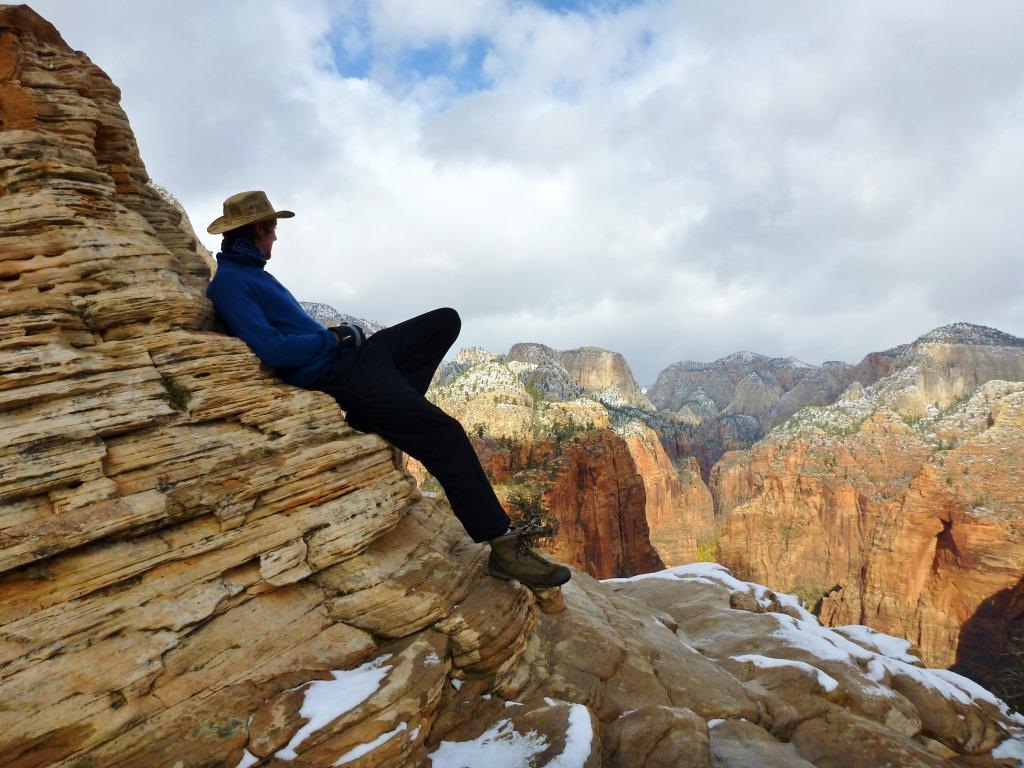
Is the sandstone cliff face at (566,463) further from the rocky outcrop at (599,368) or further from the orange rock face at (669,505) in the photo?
the rocky outcrop at (599,368)

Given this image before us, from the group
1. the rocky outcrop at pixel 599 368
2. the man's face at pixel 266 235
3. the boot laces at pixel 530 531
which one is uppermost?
the rocky outcrop at pixel 599 368

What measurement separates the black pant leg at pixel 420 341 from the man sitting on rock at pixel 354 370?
0.11 ft

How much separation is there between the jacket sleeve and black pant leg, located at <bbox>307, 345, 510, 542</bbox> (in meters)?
0.34

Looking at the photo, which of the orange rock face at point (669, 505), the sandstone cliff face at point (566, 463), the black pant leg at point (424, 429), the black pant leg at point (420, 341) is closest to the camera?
the black pant leg at point (424, 429)

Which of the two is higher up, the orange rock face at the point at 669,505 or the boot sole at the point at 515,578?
the boot sole at the point at 515,578

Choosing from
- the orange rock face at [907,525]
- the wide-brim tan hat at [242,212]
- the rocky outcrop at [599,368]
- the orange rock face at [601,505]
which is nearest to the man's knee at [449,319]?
the wide-brim tan hat at [242,212]

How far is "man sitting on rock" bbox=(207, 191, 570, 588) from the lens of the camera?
21.8 ft

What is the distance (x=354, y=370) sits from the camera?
22.3ft

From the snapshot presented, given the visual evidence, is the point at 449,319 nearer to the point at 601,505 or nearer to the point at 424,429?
the point at 424,429

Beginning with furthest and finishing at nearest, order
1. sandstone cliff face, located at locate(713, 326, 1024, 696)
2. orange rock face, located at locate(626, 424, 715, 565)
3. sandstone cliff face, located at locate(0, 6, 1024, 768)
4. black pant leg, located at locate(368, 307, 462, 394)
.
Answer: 1. orange rock face, located at locate(626, 424, 715, 565)
2. sandstone cliff face, located at locate(713, 326, 1024, 696)
3. black pant leg, located at locate(368, 307, 462, 394)
4. sandstone cliff face, located at locate(0, 6, 1024, 768)

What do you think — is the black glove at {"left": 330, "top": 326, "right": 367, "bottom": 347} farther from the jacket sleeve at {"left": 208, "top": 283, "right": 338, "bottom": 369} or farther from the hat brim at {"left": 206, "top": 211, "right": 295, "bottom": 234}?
the hat brim at {"left": 206, "top": 211, "right": 295, "bottom": 234}

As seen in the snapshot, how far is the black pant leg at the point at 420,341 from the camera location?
7.14 metres

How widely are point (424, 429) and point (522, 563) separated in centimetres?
219

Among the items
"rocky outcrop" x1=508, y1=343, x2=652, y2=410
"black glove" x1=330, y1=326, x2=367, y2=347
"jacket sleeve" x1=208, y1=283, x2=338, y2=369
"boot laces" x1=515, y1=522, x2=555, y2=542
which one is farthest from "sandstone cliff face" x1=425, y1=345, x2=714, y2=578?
"rocky outcrop" x1=508, y1=343, x2=652, y2=410
